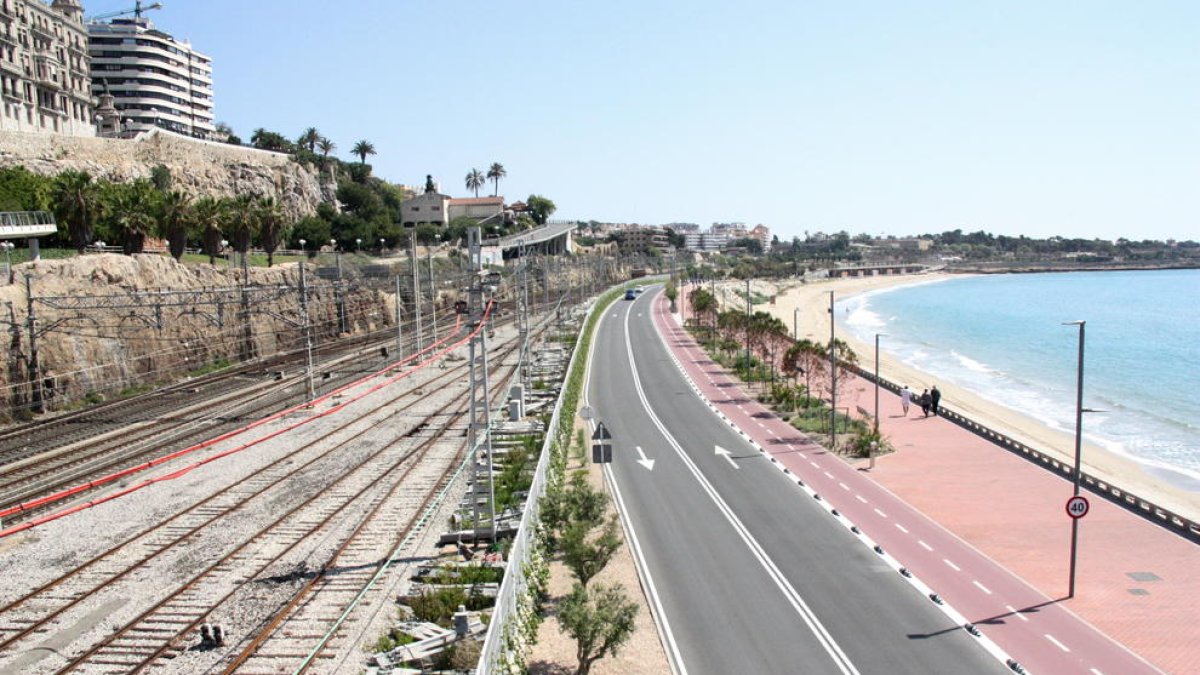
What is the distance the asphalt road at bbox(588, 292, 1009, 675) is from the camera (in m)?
16.8

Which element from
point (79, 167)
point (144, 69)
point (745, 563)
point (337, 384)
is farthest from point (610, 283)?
point (745, 563)

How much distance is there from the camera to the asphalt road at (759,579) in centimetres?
1678

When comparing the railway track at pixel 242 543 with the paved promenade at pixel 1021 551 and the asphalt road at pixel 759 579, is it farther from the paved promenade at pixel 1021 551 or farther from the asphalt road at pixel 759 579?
the paved promenade at pixel 1021 551

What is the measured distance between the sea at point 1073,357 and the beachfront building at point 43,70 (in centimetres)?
A: 7350

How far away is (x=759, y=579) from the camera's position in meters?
20.8

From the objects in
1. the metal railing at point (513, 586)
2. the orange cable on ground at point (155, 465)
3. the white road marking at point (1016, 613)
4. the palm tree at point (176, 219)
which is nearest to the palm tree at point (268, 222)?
the palm tree at point (176, 219)

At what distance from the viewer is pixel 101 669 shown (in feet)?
52.6

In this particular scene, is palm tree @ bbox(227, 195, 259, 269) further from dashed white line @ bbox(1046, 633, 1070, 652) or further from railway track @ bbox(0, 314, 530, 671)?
dashed white line @ bbox(1046, 633, 1070, 652)

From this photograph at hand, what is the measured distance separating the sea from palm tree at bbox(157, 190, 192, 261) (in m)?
53.1

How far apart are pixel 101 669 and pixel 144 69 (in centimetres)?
13397

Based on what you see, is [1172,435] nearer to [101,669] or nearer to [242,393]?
[242,393]

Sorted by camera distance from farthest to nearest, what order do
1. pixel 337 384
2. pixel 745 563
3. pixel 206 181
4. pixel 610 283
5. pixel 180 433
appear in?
pixel 610 283 < pixel 206 181 < pixel 337 384 < pixel 180 433 < pixel 745 563

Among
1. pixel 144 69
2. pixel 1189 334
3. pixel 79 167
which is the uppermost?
pixel 144 69

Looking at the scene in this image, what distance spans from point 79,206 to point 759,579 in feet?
160
